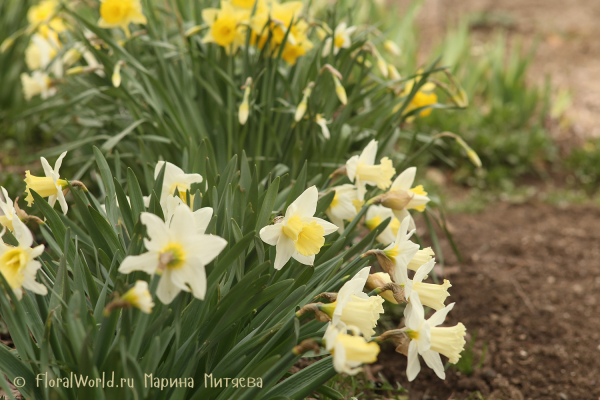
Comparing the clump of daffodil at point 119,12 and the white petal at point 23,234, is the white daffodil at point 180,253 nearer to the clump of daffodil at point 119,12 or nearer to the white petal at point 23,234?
the white petal at point 23,234

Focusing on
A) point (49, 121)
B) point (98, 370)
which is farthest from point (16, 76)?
point (98, 370)

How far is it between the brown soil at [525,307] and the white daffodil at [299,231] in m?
0.91

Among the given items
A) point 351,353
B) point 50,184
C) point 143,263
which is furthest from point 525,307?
point 50,184

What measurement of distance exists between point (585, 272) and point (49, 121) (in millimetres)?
3083

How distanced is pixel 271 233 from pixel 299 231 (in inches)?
2.8

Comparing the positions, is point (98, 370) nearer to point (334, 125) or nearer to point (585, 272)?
point (334, 125)

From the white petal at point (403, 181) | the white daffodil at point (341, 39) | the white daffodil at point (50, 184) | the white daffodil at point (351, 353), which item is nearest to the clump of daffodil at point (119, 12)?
the white daffodil at point (341, 39)

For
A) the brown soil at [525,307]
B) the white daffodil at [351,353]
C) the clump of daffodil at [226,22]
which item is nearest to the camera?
the white daffodil at [351,353]

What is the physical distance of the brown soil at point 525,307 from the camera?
187 cm

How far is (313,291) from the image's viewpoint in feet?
4.30

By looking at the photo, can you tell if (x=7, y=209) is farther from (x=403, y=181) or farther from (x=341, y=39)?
(x=341, y=39)

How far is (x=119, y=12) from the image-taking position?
2.18 meters

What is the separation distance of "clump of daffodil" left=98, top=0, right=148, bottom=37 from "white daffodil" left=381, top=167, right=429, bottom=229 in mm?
1384

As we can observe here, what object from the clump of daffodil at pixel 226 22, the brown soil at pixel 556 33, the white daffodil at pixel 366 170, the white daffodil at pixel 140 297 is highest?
the clump of daffodil at pixel 226 22
